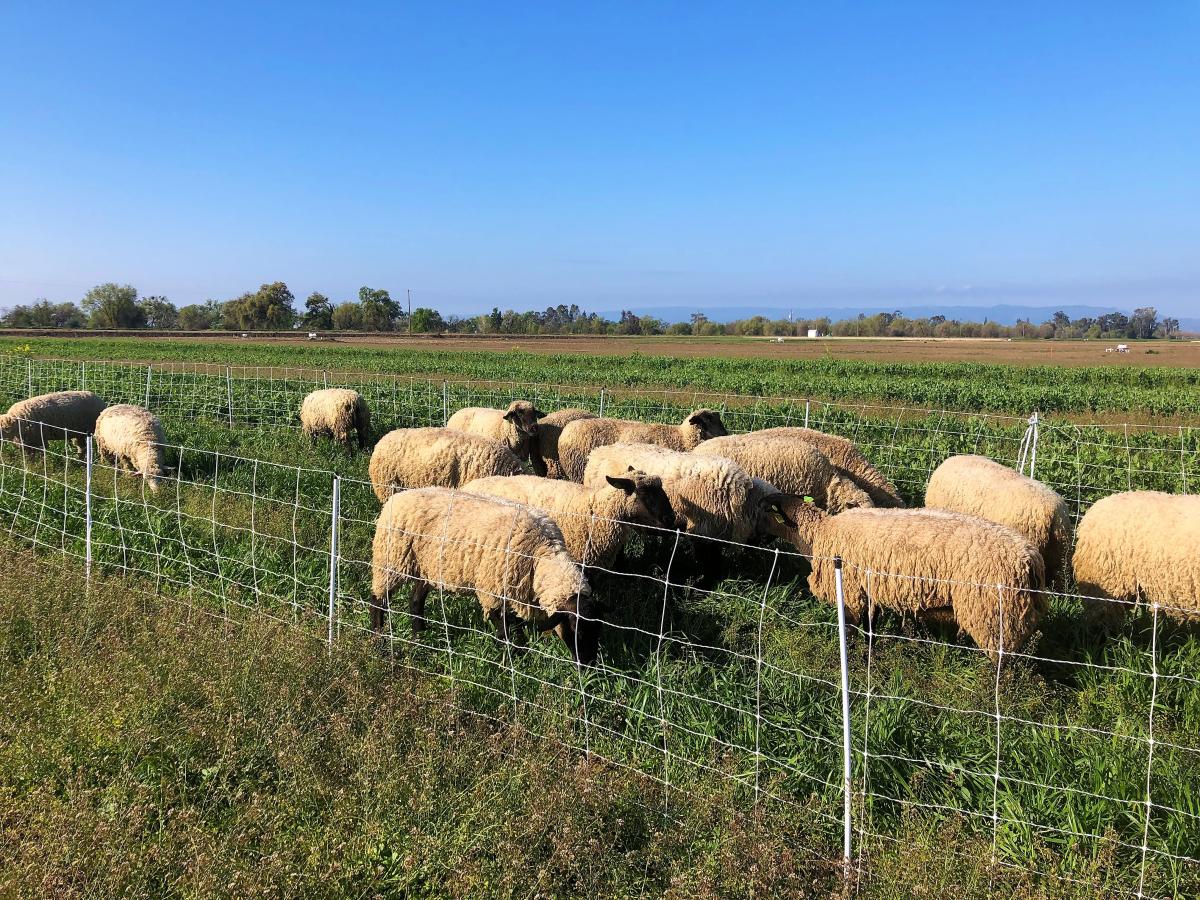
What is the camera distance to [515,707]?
A: 4711mm

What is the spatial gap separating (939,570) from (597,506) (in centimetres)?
328

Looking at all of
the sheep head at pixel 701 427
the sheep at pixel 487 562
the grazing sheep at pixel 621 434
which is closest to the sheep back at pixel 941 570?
the sheep at pixel 487 562

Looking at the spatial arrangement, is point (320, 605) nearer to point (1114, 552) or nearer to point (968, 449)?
point (1114, 552)

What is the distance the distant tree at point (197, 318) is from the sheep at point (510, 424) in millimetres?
114304

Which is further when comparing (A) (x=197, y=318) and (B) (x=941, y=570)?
(A) (x=197, y=318)

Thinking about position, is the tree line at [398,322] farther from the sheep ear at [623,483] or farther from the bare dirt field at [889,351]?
the sheep ear at [623,483]

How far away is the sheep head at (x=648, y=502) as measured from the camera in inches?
284

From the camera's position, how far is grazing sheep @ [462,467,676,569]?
717 centimetres

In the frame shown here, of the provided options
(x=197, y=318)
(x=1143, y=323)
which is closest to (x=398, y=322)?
(x=197, y=318)

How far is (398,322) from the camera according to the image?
4542 inches

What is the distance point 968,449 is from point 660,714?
11.3 m

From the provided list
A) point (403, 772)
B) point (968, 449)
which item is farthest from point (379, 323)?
point (403, 772)

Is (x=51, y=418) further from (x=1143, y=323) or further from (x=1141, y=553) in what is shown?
(x=1143, y=323)

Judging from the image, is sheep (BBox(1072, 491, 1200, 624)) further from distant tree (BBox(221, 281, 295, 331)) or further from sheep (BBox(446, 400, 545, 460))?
distant tree (BBox(221, 281, 295, 331))
